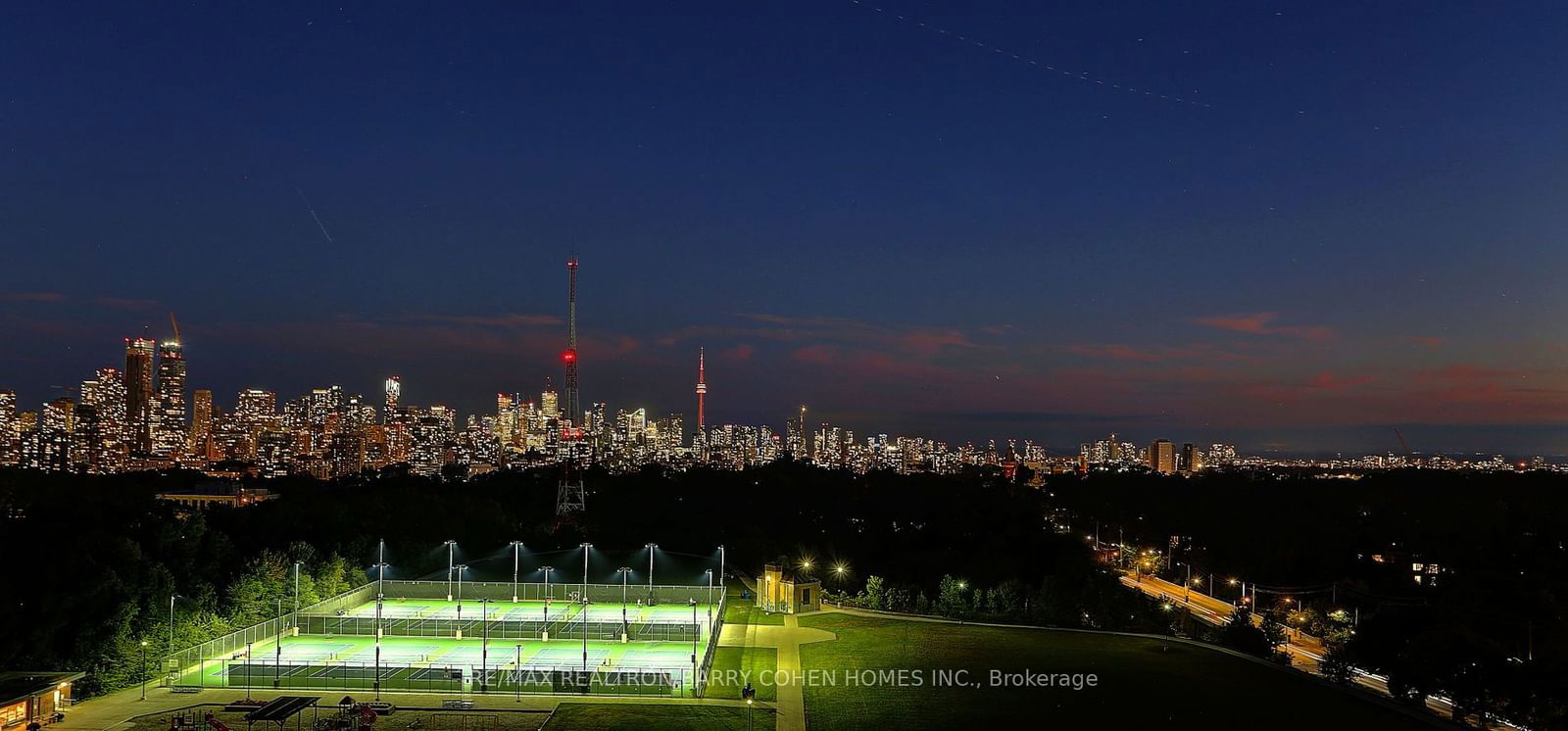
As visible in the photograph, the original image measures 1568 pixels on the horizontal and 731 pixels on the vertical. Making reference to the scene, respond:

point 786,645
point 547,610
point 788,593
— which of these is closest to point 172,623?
point 547,610

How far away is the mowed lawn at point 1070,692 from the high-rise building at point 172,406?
134458 millimetres

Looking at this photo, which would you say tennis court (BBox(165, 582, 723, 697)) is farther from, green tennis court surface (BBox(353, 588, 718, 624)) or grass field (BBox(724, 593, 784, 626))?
grass field (BBox(724, 593, 784, 626))

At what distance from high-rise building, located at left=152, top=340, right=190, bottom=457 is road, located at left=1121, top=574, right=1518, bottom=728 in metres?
127

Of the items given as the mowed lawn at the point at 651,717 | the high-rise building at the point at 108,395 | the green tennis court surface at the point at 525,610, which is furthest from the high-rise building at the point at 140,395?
the mowed lawn at the point at 651,717

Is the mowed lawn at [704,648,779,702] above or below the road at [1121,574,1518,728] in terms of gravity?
above

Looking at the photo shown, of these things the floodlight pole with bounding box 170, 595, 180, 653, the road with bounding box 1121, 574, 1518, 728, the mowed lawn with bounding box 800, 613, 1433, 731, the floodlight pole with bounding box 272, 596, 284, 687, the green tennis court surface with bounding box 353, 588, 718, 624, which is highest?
the floodlight pole with bounding box 170, 595, 180, 653

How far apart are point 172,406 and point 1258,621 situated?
145 metres

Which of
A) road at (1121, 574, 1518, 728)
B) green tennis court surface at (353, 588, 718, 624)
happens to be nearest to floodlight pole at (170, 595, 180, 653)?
green tennis court surface at (353, 588, 718, 624)

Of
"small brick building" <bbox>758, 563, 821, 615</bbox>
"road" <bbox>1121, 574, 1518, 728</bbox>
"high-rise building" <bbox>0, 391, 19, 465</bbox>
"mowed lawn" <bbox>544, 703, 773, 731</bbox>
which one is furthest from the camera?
"high-rise building" <bbox>0, 391, 19, 465</bbox>

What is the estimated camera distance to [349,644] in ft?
86.5

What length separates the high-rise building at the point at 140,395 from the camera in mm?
133500

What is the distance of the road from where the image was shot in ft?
84.2

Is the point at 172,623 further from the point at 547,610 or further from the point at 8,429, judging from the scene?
the point at 8,429

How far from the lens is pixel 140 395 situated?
137 meters
